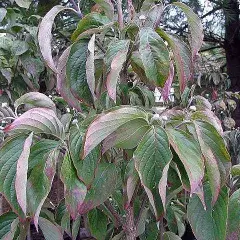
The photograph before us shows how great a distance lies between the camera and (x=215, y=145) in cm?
59

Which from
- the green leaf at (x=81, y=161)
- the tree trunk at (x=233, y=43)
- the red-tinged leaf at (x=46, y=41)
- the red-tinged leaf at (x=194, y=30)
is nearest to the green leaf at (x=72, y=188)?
the green leaf at (x=81, y=161)

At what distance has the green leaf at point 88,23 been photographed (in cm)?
66

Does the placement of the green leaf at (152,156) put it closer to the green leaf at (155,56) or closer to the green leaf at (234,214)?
the green leaf at (155,56)

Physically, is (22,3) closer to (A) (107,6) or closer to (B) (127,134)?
(A) (107,6)

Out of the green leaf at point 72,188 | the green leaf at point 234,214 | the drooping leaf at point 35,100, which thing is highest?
the drooping leaf at point 35,100

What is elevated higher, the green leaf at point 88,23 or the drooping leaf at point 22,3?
the drooping leaf at point 22,3

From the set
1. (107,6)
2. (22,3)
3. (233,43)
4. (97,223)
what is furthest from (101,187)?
(233,43)

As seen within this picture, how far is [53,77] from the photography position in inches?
56.1

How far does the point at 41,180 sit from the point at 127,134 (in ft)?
0.45

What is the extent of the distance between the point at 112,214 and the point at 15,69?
0.80 m

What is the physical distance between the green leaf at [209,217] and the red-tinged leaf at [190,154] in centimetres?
11

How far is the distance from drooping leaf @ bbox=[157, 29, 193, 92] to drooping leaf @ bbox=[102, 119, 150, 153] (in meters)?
0.10

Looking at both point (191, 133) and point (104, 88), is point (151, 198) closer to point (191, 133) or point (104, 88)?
point (191, 133)

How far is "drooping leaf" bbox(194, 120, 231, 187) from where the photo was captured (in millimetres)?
578
